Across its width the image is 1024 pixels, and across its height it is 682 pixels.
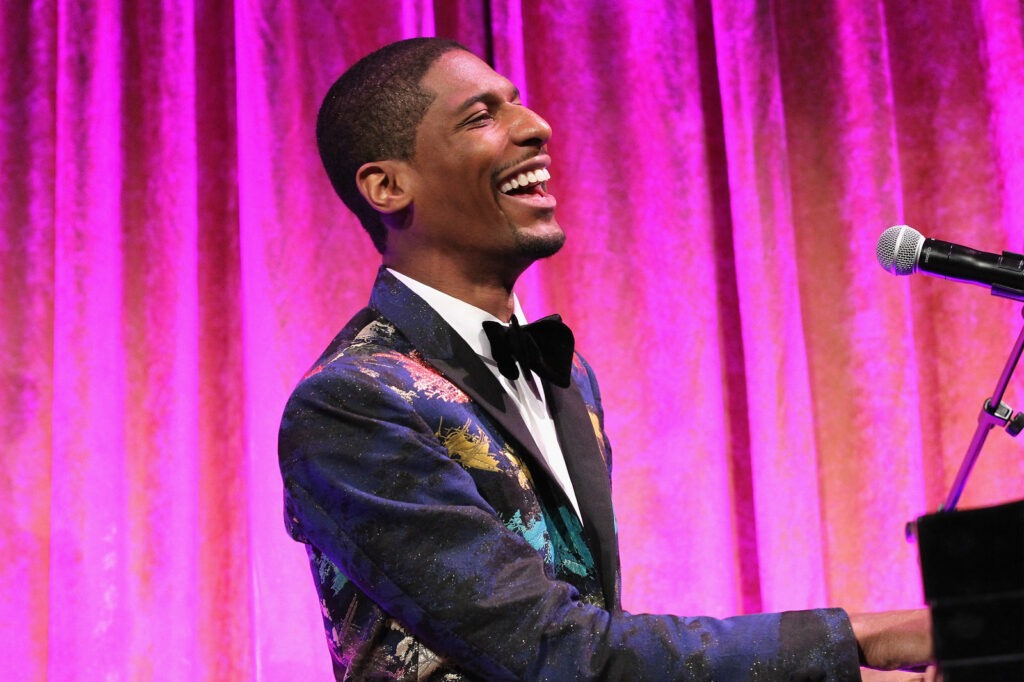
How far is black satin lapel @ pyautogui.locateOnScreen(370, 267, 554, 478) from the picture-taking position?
1.49 metres

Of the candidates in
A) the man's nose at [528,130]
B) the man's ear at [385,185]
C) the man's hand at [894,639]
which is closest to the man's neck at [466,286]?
the man's ear at [385,185]

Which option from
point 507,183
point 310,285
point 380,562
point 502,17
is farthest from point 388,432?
point 502,17

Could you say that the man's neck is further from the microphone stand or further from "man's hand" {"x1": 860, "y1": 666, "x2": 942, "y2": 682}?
the microphone stand

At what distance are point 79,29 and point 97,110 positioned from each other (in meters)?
0.23

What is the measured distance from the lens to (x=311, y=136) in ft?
9.56

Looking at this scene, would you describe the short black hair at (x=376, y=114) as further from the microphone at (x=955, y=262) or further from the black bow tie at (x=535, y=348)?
the microphone at (x=955, y=262)

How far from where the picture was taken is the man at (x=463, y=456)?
1224 millimetres

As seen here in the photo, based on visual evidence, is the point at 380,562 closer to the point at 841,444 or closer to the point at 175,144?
the point at 175,144

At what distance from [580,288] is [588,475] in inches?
61.9

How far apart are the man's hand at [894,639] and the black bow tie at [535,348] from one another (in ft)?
1.96

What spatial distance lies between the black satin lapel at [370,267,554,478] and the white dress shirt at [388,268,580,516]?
3 cm

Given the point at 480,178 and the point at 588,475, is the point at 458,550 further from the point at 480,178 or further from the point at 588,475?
the point at 480,178

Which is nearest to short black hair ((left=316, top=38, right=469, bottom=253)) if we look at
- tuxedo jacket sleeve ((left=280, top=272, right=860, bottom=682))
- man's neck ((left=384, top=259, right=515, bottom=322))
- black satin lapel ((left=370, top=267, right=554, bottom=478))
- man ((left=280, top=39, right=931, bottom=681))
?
man ((left=280, top=39, right=931, bottom=681))

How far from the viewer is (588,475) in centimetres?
159
